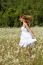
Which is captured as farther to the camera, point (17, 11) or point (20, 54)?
point (17, 11)

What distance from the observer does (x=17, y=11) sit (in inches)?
1448

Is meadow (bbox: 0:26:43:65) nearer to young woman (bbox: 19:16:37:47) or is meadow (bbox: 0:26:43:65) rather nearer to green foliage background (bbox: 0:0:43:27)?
young woman (bbox: 19:16:37:47)

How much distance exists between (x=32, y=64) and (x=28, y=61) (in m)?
0.53

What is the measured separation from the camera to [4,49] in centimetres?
1268

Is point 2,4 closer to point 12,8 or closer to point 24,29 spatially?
point 12,8

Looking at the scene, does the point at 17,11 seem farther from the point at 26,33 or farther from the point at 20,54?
the point at 20,54

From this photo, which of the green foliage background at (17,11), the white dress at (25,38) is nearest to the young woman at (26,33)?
the white dress at (25,38)

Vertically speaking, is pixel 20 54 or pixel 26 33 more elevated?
pixel 26 33

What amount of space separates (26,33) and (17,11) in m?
25.0

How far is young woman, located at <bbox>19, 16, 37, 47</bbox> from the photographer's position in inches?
457

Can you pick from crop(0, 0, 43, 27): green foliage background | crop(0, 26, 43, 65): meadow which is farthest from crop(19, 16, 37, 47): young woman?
crop(0, 0, 43, 27): green foliage background

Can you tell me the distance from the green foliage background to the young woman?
760 inches

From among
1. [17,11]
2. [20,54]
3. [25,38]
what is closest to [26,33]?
[25,38]

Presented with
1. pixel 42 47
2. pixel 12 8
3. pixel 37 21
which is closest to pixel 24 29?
pixel 42 47
